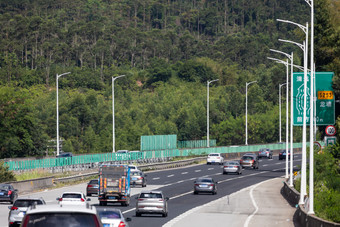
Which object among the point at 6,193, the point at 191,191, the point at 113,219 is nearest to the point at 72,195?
the point at 6,193

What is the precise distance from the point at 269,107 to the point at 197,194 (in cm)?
10564

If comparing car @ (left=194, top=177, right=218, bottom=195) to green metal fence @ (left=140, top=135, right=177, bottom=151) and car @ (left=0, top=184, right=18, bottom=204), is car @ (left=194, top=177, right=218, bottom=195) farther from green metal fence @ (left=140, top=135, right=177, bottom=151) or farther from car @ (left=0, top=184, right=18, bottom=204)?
green metal fence @ (left=140, top=135, right=177, bottom=151)

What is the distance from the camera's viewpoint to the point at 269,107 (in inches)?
6142

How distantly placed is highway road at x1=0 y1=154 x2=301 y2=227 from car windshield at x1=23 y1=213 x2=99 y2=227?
67.6ft

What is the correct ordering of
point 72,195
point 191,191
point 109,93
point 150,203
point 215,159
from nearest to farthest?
1. point 72,195
2. point 150,203
3. point 191,191
4. point 215,159
5. point 109,93

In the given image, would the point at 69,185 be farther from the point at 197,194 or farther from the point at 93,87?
the point at 93,87

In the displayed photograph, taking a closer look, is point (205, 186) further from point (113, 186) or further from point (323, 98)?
point (323, 98)

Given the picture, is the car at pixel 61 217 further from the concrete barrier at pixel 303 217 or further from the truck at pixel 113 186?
the truck at pixel 113 186

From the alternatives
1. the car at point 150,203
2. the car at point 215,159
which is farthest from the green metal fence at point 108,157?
the car at point 150,203

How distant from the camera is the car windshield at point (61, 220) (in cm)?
1075

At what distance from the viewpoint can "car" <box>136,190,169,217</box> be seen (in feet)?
117

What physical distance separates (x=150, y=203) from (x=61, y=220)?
83.2 feet

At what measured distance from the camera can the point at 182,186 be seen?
191 ft

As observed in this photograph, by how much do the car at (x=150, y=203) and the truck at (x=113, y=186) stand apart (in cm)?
570
